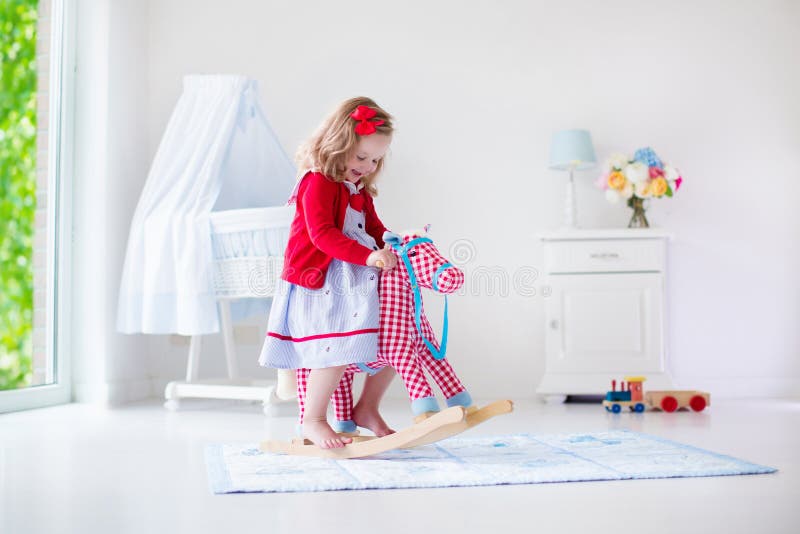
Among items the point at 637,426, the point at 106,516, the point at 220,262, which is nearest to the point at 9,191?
the point at 220,262

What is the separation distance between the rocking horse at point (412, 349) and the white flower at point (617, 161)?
6.66 feet

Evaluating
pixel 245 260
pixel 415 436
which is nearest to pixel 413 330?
pixel 415 436

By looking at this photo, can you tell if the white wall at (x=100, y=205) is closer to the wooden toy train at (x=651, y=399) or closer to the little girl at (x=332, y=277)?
the little girl at (x=332, y=277)

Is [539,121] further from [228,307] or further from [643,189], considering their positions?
[228,307]

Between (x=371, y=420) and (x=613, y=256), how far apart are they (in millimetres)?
1878

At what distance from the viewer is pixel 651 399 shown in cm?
333

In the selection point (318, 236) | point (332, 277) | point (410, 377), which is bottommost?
point (410, 377)

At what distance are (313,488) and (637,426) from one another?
1474 mm

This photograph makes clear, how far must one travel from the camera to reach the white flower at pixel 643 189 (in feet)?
12.5

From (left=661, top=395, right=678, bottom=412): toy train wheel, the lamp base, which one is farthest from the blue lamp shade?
(left=661, top=395, right=678, bottom=412): toy train wheel

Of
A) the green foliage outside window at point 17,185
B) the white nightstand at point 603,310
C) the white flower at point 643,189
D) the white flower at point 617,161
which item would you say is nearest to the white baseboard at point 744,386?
the white nightstand at point 603,310

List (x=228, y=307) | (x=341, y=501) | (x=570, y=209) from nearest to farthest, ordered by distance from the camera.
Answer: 1. (x=341, y=501)
2. (x=228, y=307)
3. (x=570, y=209)

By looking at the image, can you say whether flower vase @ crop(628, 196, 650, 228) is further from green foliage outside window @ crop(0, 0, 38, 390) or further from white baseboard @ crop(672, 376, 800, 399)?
green foliage outside window @ crop(0, 0, 38, 390)

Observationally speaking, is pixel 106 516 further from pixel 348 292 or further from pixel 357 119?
pixel 357 119
